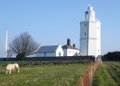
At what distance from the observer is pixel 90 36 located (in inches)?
4579

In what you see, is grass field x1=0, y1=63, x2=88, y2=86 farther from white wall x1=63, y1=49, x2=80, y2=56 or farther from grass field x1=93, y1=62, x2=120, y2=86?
white wall x1=63, y1=49, x2=80, y2=56

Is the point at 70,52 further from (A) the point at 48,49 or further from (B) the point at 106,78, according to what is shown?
(B) the point at 106,78

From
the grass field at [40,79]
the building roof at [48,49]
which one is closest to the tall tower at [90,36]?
the building roof at [48,49]

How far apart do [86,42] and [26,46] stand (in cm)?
2029

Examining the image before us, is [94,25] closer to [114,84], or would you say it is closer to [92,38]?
[92,38]

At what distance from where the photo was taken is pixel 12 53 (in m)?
129

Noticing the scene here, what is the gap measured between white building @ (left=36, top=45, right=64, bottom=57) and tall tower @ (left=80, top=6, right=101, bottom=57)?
1346 cm

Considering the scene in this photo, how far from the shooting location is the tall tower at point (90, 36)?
11475 centimetres

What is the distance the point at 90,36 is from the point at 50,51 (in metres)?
18.2

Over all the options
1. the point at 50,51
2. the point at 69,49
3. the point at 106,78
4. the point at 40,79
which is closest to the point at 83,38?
the point at 50,51

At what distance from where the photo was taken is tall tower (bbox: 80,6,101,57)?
11475 cm

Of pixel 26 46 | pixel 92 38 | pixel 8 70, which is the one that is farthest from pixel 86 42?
pixel 8 70

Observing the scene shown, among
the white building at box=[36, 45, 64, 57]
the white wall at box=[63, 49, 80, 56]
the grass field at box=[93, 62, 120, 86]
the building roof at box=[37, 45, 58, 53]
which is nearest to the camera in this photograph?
the grass field at box=[93, 62, 120, 86]

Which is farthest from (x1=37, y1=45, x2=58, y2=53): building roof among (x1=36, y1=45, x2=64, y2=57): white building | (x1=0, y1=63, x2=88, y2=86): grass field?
(x1=0, y1=63, x2=88, y2=86): grass field
